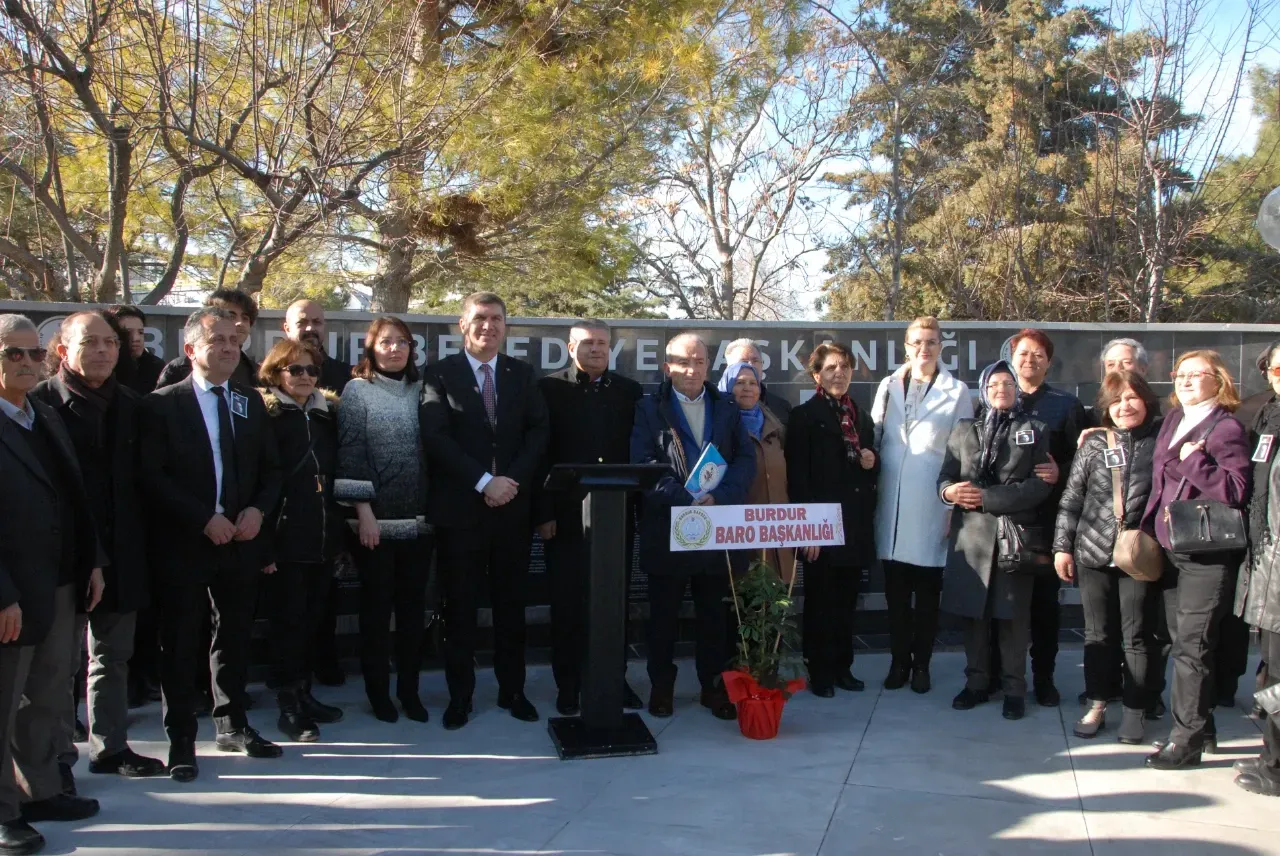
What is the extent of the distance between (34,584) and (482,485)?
1865 millimetres

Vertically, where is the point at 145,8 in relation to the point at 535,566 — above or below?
above

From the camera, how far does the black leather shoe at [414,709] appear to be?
4887mm

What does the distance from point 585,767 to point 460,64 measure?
23.7 feet

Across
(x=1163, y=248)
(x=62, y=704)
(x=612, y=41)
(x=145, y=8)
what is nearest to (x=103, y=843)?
(x=62, y=704)

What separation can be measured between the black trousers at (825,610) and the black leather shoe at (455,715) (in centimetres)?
183

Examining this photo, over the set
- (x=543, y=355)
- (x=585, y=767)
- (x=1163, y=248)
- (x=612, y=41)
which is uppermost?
(x=612, y=41)

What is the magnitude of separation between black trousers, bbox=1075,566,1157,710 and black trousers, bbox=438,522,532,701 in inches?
108

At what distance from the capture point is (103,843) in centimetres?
343

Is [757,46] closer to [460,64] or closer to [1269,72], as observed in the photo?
[1269,72]

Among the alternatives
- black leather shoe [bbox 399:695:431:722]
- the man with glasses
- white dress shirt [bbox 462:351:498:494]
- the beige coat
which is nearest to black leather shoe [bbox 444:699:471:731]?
black leather shoe [bbox 399:695:431:722]

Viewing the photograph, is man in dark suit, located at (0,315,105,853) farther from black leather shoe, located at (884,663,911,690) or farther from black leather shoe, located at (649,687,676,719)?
black leather shoe, located at (884,663,911,690)

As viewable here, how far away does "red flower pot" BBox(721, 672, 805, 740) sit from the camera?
4.64 m

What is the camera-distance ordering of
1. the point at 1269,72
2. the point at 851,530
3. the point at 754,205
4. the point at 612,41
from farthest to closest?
the point at 754,205, the point at 1269,72, the point at 612,41, the point at 851,530

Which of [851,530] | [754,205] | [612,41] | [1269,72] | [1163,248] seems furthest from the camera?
[754,205]
